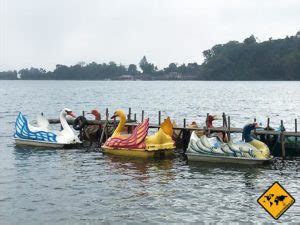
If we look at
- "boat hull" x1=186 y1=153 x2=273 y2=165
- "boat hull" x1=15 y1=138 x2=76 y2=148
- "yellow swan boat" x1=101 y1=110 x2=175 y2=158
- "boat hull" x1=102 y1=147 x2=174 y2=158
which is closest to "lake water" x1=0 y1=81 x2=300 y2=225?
"boat hull" x1=186 y1=153 x2=273 y2=165

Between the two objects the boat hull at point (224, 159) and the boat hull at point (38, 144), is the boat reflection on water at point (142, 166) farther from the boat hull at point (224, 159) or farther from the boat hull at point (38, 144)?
the boat hull at point (38, 144)

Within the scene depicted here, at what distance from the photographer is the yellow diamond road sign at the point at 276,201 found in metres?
12.0

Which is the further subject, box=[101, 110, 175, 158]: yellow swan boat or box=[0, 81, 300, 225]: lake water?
box=[101, 110, 175, 158]: yellow swan boat

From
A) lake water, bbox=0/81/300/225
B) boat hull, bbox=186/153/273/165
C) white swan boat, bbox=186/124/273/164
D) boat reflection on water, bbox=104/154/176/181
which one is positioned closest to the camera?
lake water, bbox=0/81/300/225

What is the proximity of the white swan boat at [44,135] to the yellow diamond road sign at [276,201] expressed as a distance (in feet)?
77.3

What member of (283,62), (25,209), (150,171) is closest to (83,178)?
(150,171)

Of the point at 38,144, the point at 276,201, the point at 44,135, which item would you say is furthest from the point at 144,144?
the point at 276,201

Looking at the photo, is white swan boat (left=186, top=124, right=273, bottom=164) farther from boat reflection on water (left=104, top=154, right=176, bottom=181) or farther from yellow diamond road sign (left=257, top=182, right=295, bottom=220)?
yellow diamond road sign (left=257, top=182, right=295, bottom=220)

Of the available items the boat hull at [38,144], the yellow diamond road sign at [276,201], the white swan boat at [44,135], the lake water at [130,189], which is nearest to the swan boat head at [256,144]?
the lake water at [130,189]

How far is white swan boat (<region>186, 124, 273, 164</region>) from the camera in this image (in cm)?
2823

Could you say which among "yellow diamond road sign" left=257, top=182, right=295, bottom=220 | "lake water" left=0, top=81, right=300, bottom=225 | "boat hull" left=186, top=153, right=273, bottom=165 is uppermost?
"yellow diamond road sign" left=257, top=182, right=295, bottom=220

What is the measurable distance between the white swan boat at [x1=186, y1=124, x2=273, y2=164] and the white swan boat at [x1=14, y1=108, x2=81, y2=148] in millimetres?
8785

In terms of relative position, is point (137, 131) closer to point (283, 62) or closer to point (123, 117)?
point (123, 117)

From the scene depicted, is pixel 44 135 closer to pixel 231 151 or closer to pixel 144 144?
pixel 144 144
